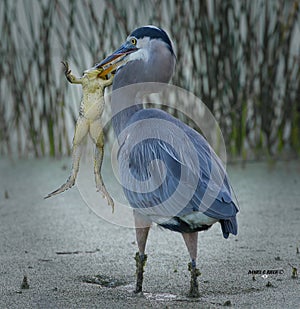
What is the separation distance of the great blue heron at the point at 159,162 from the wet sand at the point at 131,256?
0.13m

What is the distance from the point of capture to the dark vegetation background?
11.5ft

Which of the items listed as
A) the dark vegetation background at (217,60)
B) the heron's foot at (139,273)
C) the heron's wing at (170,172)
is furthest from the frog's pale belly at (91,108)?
the dark vegetation background at (217,60)

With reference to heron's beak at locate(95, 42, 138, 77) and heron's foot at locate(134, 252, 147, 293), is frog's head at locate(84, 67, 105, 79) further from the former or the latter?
heron's foot at locate(134, 252, 147, 293)

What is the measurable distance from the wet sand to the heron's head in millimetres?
549

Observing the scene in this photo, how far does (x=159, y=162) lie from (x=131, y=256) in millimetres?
550

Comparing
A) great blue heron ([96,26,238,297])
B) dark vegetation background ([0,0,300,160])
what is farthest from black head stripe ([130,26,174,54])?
dark vegetation background ([0,0,300,160])

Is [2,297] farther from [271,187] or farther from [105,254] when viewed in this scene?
[271,187]

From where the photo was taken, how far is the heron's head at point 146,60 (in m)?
2.09

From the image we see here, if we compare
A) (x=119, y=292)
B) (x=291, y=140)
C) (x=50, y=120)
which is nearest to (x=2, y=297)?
(x=119, y=292)

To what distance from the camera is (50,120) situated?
382 centimetres

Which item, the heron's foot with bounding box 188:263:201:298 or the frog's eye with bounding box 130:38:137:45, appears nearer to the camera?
the heron's foot with bounding box 188:263:201:298

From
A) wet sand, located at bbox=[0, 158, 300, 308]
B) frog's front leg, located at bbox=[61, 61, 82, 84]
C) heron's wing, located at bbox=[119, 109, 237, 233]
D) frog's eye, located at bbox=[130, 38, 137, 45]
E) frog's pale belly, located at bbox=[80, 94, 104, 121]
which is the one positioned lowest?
wet sand, located at bbox=[0, 158, 300, 308]

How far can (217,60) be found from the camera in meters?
3.51

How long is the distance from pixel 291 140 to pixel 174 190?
2036 mm
